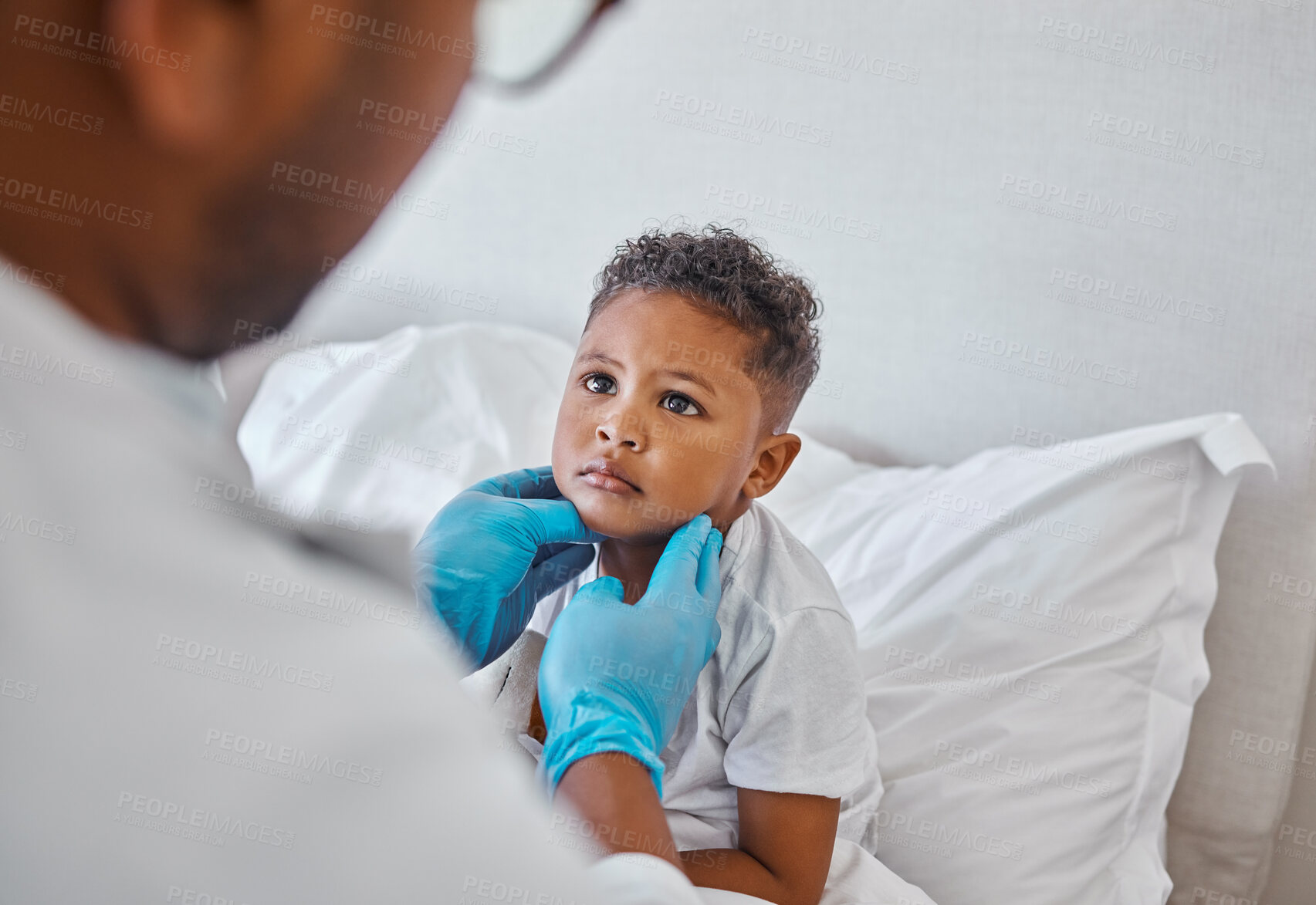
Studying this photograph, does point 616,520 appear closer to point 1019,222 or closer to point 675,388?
point 675,388

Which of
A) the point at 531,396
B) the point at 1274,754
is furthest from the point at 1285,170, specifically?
the point at 531,396

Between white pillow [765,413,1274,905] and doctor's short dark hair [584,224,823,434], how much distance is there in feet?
1.39

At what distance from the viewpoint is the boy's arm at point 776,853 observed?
0.84 metres

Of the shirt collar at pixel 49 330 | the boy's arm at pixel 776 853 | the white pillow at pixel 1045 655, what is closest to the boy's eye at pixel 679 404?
the boy's arm at pixel 776 853

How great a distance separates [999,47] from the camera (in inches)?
61.9

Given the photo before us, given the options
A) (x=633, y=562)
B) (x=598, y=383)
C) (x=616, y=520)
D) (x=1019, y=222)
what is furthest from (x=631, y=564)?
(x=1019, y=222)

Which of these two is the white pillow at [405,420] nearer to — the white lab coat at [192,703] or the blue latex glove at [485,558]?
the blue latex glove at [485,558]

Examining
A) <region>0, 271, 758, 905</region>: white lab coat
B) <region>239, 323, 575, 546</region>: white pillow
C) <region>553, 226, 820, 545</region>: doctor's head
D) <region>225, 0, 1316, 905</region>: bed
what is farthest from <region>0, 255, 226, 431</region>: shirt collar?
<region>239, 323, 575, 546</region>: white pillow

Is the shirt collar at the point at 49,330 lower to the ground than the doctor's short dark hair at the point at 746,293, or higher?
higher

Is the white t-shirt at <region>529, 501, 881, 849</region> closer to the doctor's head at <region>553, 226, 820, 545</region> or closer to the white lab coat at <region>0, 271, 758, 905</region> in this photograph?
the doctor's head at <region>553, 226, 820, 545</region>

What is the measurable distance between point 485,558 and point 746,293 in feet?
1.36

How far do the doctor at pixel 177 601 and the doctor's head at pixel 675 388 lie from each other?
57 cm

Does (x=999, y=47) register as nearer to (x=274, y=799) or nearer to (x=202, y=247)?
Answer: (x=202, y=247)

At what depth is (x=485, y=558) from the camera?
0.96m
